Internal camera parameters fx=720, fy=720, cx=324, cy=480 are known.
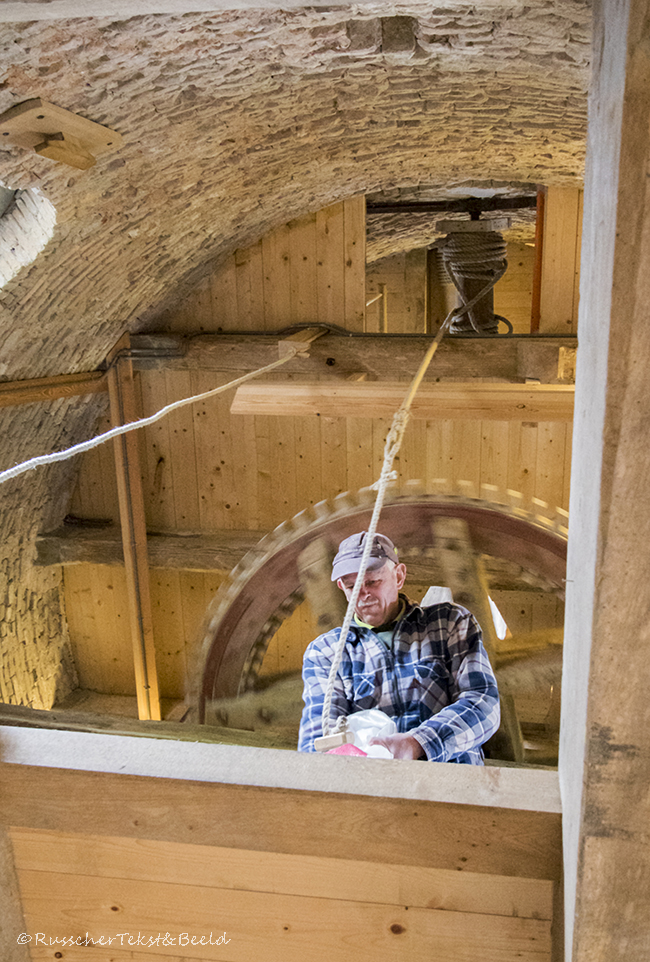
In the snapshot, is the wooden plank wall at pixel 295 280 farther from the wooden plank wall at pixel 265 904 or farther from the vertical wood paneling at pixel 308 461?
the wooden plank wall at pixel 265 904

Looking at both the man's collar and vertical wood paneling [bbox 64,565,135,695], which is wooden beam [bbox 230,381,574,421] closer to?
the man's collar

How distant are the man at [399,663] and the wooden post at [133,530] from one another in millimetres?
2548

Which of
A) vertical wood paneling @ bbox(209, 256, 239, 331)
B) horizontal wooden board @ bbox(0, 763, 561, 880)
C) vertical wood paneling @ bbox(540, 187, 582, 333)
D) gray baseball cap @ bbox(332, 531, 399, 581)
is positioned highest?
vertical wood paneling @ bbox(540, 187, 582, 333)

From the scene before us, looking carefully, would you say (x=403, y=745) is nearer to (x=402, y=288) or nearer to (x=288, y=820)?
(x=288, y=820)

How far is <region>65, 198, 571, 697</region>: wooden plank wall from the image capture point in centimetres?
425

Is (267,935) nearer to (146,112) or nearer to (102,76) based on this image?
(102,76)

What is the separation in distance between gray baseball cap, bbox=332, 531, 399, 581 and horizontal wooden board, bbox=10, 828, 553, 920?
1.34 meters

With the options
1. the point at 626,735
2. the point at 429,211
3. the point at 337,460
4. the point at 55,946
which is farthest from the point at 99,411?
the point at 626,735

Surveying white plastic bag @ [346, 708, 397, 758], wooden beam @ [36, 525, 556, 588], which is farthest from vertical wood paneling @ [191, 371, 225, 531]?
white plastic bag @ [346, 708, 397, 758]

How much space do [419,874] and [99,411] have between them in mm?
4135

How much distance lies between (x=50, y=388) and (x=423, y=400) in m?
2.08

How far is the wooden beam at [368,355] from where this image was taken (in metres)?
3.88

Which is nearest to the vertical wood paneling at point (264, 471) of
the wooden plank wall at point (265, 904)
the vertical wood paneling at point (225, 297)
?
the vertical wood paneling at point (225, 297)

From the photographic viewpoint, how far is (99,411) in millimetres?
4652
